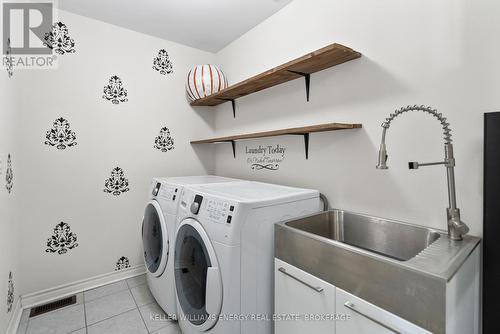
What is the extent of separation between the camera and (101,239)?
2295 millimetres

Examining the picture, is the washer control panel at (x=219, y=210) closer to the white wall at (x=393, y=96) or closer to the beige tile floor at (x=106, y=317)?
the white wall at (x=393, y=96)

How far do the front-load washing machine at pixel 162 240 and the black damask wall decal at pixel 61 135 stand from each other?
817mm

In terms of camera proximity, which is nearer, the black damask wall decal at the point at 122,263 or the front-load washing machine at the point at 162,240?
the front-load washing machine at the point at 162,240

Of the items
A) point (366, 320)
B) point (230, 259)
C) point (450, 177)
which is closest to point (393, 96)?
point (450, 177)

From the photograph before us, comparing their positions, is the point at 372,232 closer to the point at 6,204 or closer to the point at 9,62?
the point at 6,204

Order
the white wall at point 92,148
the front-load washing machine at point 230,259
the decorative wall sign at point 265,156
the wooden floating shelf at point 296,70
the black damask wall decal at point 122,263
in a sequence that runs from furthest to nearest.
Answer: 1. the black damask wall decal at point 122,263
2. the decorative wall sign at point 265,156
3. the white wall at point 92,148
4. the wooden floating shelf at point 296,70
5. the front-load washing machine at point 230,259

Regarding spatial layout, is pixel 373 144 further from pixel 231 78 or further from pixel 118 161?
pixel 118 161

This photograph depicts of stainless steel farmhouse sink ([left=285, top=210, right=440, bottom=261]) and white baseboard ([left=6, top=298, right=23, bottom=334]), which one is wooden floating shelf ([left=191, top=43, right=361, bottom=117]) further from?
white baseboard ([left=6, top=298, right=23, bottom=334])

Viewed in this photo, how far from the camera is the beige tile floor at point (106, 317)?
170 centimetres

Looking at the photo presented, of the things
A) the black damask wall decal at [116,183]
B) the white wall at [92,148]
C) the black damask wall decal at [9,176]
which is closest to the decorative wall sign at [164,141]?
the white wall at [92,148]

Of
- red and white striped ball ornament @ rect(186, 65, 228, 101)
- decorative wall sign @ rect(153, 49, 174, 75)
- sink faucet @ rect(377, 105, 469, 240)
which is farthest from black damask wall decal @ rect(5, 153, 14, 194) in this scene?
sink faucet @ rect(377, 105, 469, 240)

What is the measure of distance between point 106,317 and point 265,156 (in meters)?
1.79

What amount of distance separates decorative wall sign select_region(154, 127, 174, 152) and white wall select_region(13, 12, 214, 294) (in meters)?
0.05

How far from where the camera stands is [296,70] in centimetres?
174
